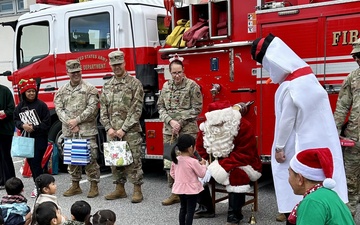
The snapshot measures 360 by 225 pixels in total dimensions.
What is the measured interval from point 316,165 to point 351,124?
2065mm

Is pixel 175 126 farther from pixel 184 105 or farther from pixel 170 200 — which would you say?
pixel 170 200

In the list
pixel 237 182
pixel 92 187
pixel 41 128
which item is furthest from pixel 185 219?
pixel 41 128

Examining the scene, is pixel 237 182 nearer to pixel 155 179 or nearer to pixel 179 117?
pixel 179 117

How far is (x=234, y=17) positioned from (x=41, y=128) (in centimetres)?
294

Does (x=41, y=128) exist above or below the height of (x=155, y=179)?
above

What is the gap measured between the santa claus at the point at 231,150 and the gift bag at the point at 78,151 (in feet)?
6.31

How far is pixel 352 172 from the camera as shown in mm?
4113

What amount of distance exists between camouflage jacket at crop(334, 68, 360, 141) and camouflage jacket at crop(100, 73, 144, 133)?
8.16 ft

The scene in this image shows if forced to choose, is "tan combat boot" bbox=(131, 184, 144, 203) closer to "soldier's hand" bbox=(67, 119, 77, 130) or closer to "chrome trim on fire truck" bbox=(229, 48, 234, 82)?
"soldier's hand" bbox=(67, 119, 77, 130)

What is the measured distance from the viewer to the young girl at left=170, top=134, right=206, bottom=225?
4125 mm

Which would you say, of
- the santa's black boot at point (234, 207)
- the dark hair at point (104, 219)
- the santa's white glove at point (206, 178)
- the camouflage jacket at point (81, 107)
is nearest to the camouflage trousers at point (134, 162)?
the camouflage jacket at point (81, 107)

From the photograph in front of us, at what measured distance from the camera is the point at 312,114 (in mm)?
3465

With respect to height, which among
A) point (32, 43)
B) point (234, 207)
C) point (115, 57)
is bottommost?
point (234, 207)

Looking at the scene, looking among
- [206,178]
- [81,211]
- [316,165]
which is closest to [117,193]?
[206,178]
